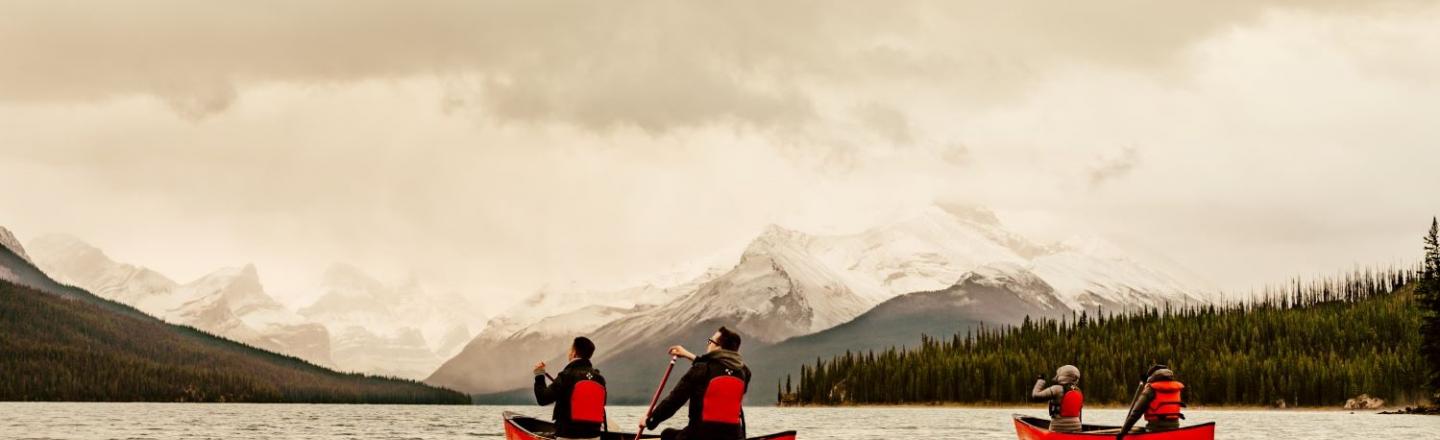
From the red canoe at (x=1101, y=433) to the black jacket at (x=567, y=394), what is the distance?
19.9m

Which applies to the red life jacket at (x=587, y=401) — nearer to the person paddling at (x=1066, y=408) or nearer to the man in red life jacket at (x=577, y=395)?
the man in red life jacket at (x=577, y=395)

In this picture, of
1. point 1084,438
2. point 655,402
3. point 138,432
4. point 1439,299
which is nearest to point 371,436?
point 138,432

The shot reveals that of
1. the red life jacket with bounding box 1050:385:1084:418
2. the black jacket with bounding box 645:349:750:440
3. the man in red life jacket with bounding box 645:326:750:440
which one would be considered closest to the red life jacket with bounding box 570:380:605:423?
the man in red life jacket with bounding box 645:326:750:440

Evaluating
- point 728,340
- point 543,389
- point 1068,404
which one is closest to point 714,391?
point 728,340

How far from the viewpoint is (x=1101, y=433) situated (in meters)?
52.2

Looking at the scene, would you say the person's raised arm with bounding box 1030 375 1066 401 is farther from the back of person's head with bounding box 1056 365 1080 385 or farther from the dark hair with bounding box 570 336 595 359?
the dark hair with bounding box 570 336 595 359

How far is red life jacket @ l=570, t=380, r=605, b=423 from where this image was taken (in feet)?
117

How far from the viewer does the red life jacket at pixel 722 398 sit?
30.1 m

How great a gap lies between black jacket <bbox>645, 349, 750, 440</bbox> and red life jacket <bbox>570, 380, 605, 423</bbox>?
5.25 metres

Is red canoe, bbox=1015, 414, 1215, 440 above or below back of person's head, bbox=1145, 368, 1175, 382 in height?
below

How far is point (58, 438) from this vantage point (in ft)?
295

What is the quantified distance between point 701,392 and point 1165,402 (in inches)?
853

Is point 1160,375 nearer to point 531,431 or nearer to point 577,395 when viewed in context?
point 577,395

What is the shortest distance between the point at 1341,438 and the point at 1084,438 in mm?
49826
